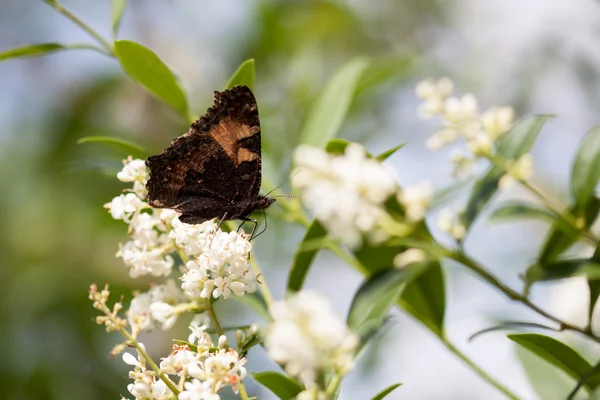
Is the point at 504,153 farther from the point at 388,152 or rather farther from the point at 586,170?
the point at 388,152

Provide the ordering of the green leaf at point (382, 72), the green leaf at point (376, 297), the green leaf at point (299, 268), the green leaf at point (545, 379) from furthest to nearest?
1. the green leaf at point (382, 72)
2. the green leaf at point (545, 379)
3. the green leaf at point (299, 268)
4. the green leaf at point (376, 297)

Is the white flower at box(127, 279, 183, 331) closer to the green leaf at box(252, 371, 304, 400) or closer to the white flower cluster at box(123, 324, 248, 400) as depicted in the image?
the white flower cluster at box(123, 324, 248, 400)

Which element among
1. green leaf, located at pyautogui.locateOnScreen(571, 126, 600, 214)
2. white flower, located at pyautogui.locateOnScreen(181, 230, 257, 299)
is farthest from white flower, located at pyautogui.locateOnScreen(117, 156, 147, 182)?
green leaf, located at pyautogui.locateOnScreen(571, 126, 600, 214)

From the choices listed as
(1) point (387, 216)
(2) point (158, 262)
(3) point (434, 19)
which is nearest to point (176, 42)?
(3) point (434, 19)

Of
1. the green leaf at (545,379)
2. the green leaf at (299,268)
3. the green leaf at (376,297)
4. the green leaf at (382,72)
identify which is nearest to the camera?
the green leaf at (376,297)

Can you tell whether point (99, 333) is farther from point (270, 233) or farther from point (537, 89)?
point (537, 89)

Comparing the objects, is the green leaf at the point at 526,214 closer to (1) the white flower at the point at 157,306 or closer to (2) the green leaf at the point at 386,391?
(2) the green leaf at the point at 386,391

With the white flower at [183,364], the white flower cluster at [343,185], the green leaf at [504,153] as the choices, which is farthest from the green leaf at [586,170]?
the white flower at [183,364]
